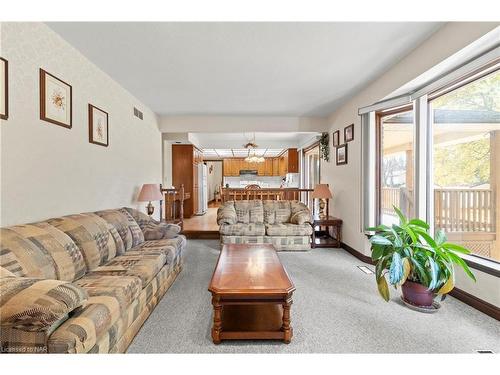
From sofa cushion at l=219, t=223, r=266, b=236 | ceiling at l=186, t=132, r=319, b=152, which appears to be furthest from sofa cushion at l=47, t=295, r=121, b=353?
ceiling at l=186, t=132, r=319, b=152

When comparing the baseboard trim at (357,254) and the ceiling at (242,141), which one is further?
the ceiling at (242,141)

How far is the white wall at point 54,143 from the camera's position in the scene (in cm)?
185

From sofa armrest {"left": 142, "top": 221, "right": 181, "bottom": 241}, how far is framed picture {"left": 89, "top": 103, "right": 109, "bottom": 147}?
1.23 meters

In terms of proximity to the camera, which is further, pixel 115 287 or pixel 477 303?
pixel 477 303

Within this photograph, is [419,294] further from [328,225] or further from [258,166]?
[258,166]

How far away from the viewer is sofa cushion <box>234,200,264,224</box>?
466cm

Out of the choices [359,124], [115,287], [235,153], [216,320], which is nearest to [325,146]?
[359,124]

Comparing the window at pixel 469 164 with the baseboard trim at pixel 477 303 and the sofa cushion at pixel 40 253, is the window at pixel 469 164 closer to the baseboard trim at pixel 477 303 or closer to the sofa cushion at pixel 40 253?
the baseboard trim at pixel 477 303

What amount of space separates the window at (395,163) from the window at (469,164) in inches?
12.1

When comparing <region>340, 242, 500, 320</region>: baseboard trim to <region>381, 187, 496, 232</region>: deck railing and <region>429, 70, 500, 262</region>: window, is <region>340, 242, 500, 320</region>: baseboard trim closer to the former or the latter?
<region>429, 70, 500, 262</region>: window

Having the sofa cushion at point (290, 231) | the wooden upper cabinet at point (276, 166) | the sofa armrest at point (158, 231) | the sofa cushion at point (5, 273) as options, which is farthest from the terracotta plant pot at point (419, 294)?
the wooden upper cabinet at point (276, 166)

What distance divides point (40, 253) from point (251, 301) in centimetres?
151

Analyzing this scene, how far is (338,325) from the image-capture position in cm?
196
